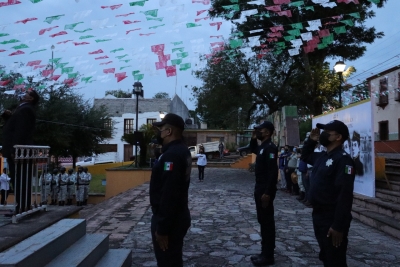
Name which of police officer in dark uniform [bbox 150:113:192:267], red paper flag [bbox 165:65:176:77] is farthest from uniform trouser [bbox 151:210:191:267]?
red paper flag [bbox 165:65:176:77]

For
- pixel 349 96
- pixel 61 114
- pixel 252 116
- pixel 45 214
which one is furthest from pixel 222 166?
pixel 45 214

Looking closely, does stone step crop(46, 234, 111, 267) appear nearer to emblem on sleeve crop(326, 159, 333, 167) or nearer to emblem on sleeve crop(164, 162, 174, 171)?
emblem on sleeve crop(164, 162, 174, 171)

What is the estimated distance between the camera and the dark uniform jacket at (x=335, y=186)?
3.80 m

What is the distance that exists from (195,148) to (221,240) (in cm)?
3066

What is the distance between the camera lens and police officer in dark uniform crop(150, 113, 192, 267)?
3.48m

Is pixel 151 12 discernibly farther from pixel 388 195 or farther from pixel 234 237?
pixel 388 195

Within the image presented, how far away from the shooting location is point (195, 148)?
37.8m

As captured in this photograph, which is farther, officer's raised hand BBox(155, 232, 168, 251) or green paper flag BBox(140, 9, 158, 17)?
green paper flag BBox(140, 9, 158, 17)

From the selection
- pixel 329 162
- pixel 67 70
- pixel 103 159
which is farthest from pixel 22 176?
pixel 103 159

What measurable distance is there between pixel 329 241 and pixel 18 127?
3959 millimetres

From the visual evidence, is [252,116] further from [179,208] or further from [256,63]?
[179,208]

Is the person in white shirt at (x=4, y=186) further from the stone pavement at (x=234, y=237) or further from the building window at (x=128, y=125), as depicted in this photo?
the building window at (x=128, y=125)

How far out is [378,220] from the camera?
26.1ft

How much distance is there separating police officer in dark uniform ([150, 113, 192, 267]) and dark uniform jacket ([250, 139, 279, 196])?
2.05 meters
